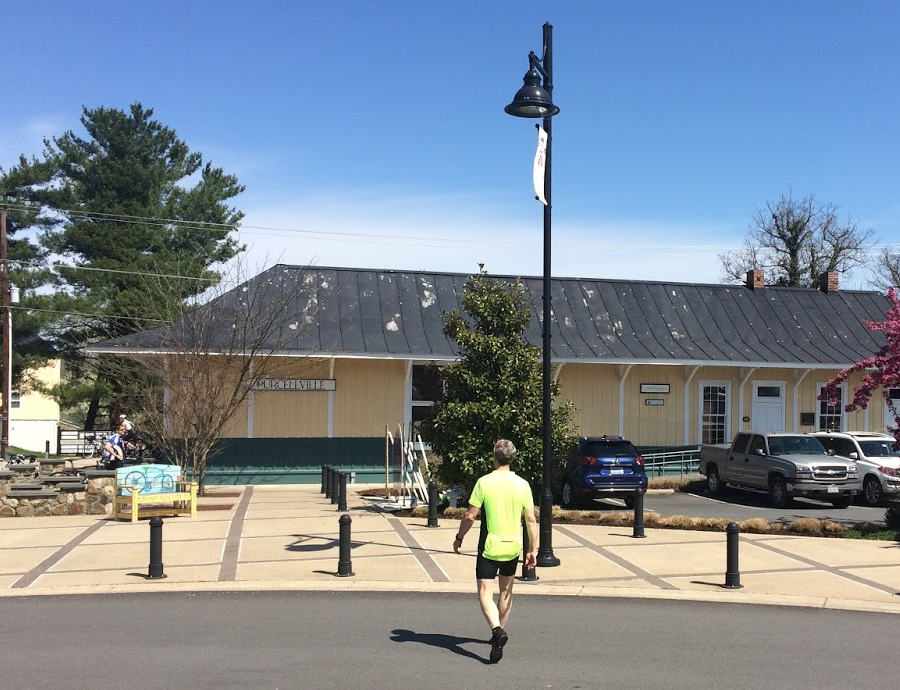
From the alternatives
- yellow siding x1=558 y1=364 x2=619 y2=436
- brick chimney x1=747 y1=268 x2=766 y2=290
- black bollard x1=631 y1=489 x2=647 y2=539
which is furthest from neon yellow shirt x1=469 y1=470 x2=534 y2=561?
brick chimney x1=747 y1=268 x2=766 y2=290

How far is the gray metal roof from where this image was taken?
2420 centimetres

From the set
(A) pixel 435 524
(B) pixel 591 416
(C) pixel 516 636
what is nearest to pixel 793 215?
(B) pixel 591 416

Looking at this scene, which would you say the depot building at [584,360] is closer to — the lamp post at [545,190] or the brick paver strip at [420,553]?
the brick paver strip at [420,553]

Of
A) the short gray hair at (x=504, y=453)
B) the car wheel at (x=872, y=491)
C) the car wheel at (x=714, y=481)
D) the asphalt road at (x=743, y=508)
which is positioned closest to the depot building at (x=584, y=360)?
the car wheel at (x=714, y=481)

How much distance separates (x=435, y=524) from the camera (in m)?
15.4

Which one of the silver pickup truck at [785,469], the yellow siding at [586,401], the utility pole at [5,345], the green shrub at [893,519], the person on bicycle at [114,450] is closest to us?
the green shrub at [893,519]

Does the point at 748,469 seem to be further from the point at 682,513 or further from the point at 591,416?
the point at 591,416

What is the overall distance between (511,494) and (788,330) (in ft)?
75.1

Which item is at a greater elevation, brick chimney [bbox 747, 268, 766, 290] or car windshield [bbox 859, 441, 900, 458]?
brick chimney [bbox 747, 268, 766, 290]

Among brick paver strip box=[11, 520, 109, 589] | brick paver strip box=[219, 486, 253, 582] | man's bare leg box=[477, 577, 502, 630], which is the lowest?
brick paver strip box=[11, 520, 109, 589]

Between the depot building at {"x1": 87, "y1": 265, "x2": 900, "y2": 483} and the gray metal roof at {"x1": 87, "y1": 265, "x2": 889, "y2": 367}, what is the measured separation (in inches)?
2.0

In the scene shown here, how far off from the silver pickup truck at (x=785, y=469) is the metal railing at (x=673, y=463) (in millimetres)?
3010

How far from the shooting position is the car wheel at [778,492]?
19712 mm

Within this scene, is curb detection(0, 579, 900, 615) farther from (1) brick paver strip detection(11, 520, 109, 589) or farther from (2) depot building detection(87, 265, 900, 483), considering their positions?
(2) depot building detection(87, 265, 900, 483)
